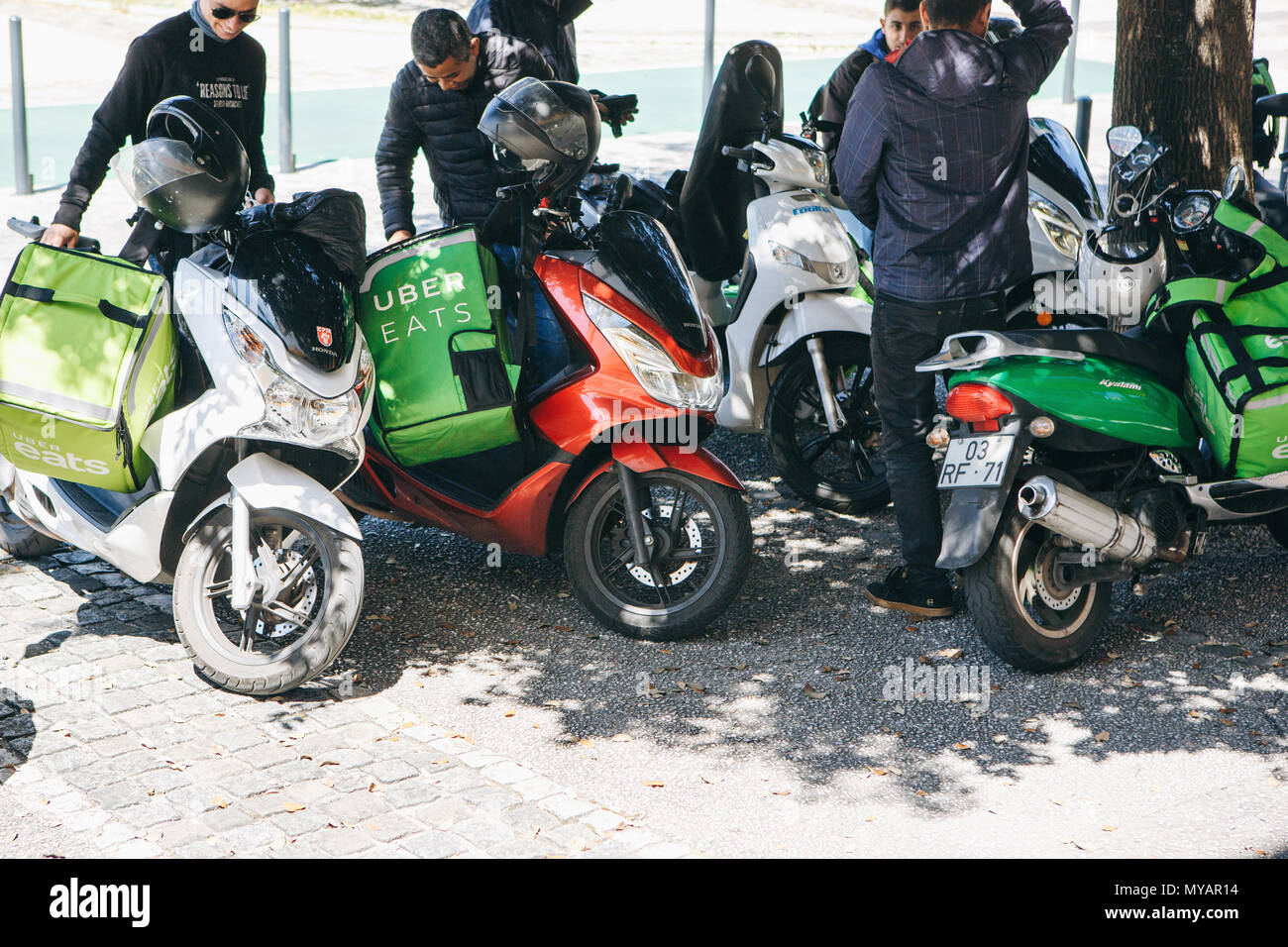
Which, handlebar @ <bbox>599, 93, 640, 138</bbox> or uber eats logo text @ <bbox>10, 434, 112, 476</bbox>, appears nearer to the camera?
uber eats logo text @ <bbox>10, 434, 112, 476</bbox>

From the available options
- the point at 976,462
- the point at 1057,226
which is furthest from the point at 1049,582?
the point at 1057,226

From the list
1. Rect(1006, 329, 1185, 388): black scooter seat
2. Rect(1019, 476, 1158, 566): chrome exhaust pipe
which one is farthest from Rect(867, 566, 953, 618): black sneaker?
Rect(1006, 329, 1185, 388): black scooter seat

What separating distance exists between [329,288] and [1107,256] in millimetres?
2515

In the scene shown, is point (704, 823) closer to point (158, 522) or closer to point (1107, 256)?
point (158, 522)

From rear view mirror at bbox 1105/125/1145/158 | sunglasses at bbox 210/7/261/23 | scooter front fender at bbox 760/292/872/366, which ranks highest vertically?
sunglasses at bbox 210/7/261/23

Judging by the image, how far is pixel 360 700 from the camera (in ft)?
14.8

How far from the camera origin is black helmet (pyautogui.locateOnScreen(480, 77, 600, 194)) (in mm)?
4879

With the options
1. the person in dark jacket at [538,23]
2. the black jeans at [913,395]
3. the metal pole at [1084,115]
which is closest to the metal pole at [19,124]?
the person in dark jacket at [538,23]

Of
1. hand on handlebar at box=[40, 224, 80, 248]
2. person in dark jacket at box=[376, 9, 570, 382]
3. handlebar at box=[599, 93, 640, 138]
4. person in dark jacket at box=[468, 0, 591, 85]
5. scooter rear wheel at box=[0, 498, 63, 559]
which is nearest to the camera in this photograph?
hand on handlebar at box=[40, 224, 80, 248]

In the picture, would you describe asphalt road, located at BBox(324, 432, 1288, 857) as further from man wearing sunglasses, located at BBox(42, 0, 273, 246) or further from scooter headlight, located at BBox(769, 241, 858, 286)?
man wearing sunglasses, located at BBox(42, 0, 273, 246)

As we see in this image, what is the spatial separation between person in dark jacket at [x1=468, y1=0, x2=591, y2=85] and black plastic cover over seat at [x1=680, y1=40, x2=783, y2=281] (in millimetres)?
890

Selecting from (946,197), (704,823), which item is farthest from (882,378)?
(704,823)
